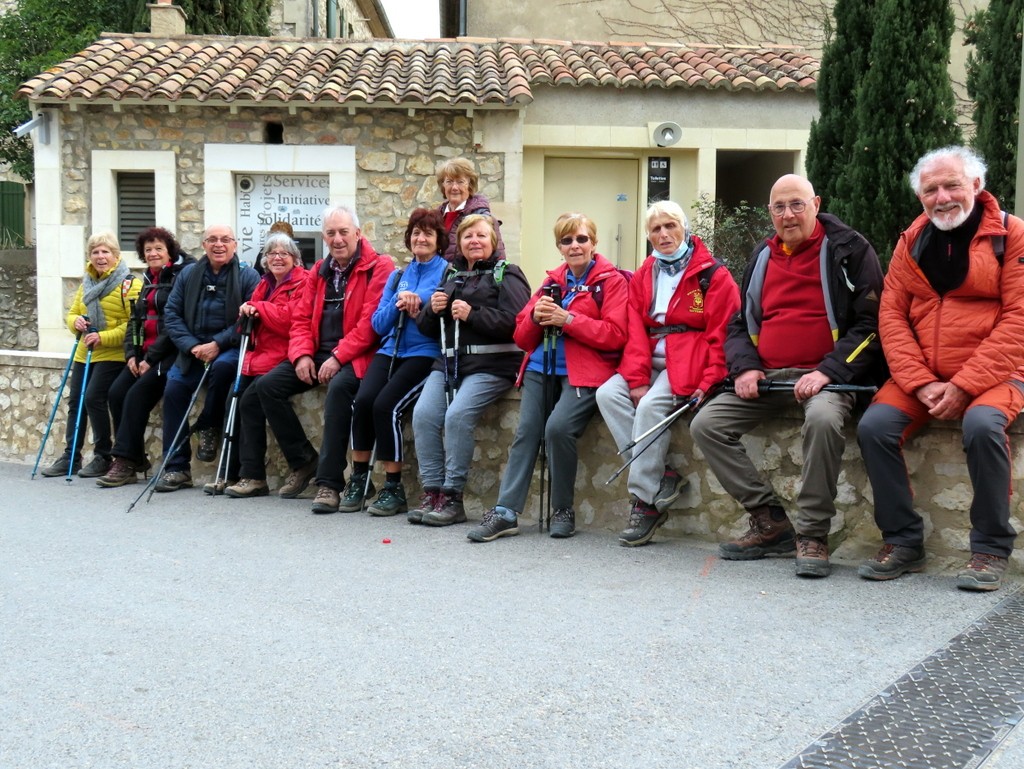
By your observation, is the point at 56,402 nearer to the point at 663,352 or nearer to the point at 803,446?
the point at 663,352

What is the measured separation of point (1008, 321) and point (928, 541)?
3.59 ft

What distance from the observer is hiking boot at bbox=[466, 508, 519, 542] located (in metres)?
5.81

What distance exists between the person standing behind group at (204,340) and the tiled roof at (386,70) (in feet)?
17.1

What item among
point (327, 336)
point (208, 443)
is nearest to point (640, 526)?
point (327, 336)

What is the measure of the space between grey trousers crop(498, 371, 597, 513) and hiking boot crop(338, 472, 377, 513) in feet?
3.61

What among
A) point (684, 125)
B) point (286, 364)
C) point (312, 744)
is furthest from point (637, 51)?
point (312, 744)

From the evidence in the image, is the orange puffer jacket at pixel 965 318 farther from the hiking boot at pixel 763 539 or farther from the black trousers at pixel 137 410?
the black trousers at pixel 137 410

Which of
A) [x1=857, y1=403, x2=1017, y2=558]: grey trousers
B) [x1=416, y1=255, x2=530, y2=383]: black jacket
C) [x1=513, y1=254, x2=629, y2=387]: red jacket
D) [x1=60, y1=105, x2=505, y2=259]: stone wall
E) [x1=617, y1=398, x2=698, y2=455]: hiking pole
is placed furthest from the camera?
[x1=60, y1=105, x2=505, y2=259]: stone wall

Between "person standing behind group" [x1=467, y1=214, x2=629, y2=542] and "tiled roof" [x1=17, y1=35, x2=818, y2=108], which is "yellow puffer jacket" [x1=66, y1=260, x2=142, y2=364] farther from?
"tiled roof" [x1=17, y1=35, x2=818, y2=108]

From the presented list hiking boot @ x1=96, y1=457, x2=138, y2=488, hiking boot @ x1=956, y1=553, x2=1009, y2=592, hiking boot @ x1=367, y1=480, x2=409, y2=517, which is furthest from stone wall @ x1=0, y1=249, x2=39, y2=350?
hiking boot @ x1=956, y1=553, x2=1009, y2=592

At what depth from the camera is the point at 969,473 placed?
4.75 meters

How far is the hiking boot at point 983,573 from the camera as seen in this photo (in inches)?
180

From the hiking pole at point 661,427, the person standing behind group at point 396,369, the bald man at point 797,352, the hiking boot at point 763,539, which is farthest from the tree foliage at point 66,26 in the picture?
the hiking boot at point 763,539

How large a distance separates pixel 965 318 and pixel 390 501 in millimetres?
3395
